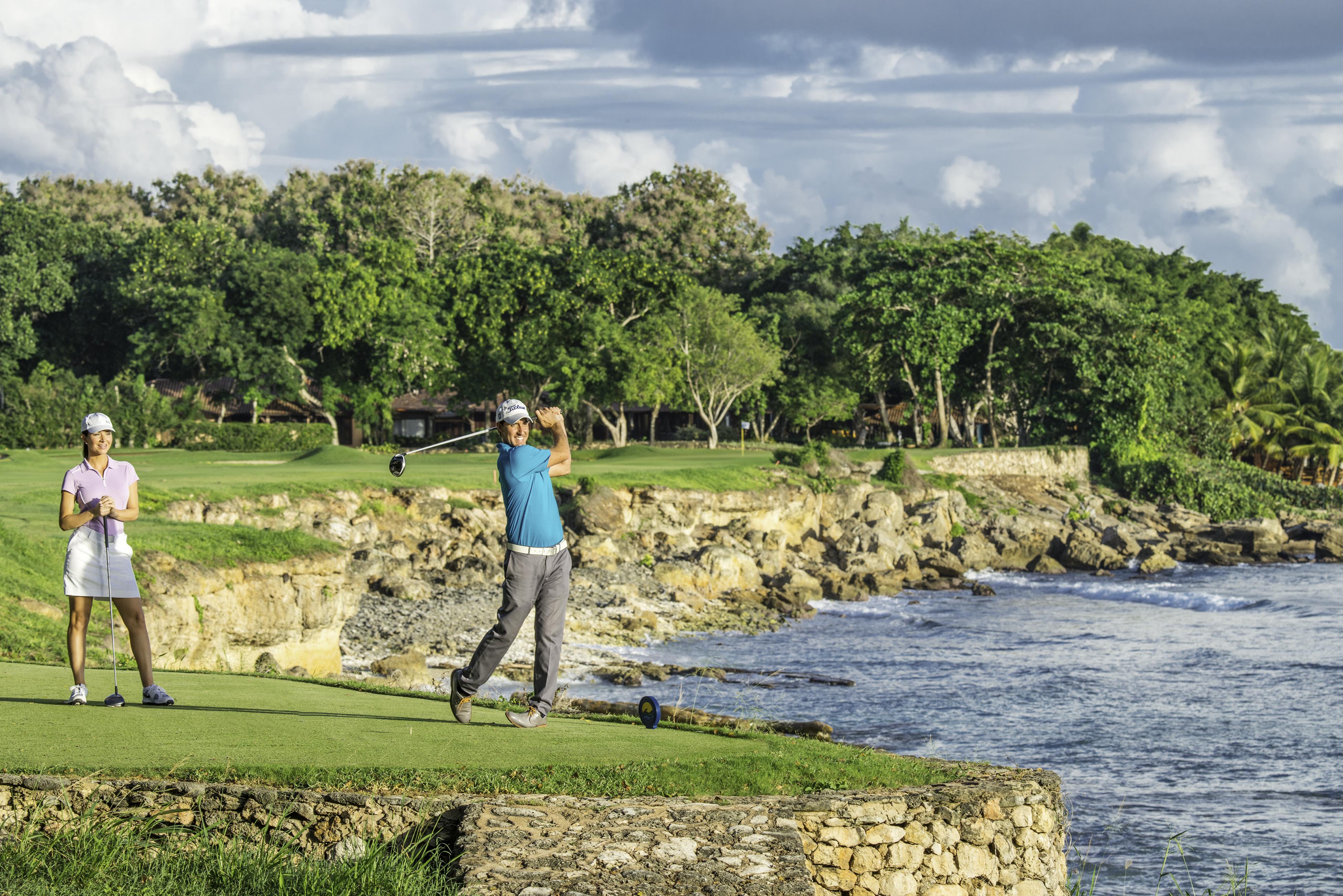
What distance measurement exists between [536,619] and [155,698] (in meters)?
3.03

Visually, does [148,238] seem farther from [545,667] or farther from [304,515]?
[545,667]

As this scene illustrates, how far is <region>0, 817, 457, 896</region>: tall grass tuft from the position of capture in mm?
6543

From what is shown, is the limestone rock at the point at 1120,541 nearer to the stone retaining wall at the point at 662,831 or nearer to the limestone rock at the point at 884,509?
the limestone rock at the point at 884,509

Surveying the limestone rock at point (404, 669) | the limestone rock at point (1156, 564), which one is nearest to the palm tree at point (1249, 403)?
the limestone rock at point (1156, 564)

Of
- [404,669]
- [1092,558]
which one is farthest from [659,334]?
[404,669]

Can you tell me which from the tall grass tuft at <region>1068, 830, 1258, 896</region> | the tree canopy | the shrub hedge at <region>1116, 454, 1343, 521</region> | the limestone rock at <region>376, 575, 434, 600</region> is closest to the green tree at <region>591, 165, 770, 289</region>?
the tree canopy

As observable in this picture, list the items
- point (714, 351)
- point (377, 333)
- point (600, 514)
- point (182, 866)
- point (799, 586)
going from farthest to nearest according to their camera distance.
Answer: point (714, 351), point (377, 333), point (600, 514), point (799, 586), point (182, 866)

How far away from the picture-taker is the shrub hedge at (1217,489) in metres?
A: 57.4

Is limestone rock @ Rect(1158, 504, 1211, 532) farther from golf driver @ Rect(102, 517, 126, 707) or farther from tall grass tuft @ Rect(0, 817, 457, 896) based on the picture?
tall grass tuft @ Rect(0, 817, 457, 896)

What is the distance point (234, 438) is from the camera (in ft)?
184

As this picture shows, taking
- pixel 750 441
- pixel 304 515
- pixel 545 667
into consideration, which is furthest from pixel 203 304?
pixel 545 667

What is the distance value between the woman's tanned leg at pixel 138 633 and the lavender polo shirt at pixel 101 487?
0.54m

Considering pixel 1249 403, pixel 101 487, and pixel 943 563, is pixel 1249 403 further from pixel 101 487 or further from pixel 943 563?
pixel 101 487

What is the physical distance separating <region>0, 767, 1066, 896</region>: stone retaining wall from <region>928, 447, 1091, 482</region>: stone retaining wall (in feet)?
148
